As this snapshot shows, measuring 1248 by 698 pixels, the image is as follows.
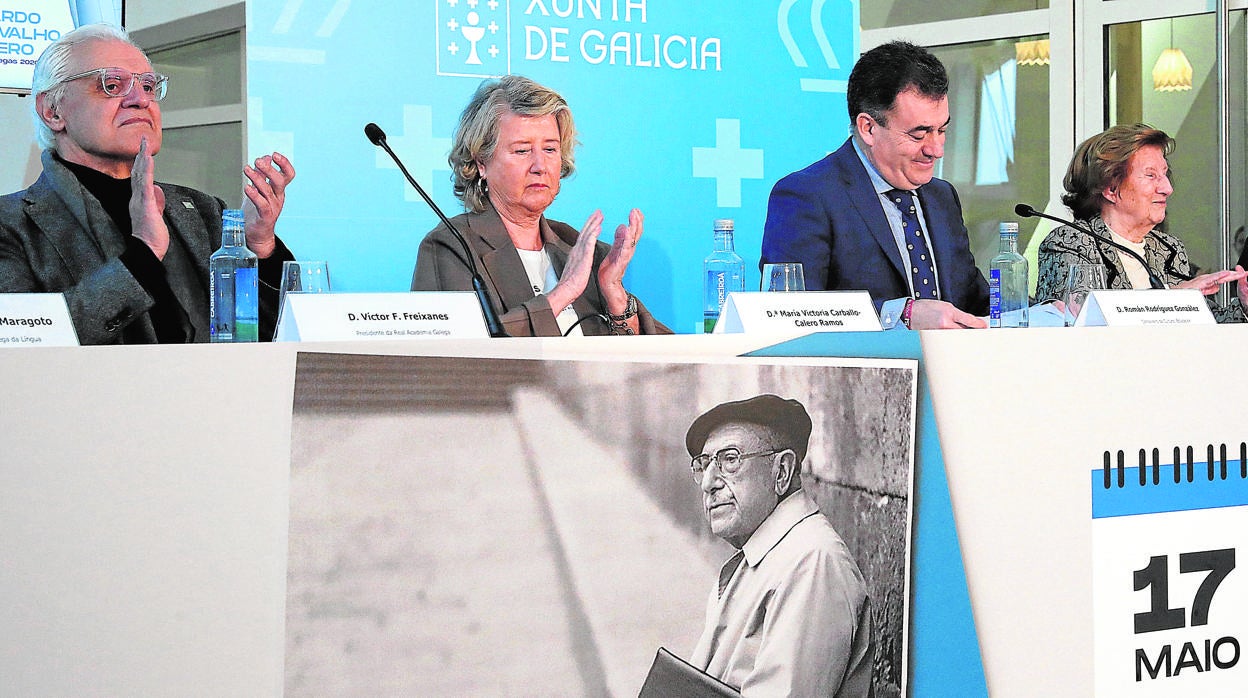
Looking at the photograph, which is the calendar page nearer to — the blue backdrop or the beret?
the beret

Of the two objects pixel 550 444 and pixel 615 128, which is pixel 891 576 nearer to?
pixel 550 444

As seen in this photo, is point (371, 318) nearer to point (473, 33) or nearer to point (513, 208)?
point (513, 208)

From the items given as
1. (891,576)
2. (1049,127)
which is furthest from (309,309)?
(1049,127)

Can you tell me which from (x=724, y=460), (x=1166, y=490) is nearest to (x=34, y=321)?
(x=724, y=460)

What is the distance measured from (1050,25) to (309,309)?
14.2 feet

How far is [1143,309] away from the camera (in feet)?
5.47

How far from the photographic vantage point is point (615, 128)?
3293 mm

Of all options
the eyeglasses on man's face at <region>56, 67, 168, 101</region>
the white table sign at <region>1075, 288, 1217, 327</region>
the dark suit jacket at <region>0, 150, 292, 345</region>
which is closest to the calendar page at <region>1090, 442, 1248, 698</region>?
the white table sign at <region>1075, 288, 1217, 327</region>

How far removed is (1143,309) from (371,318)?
104 cm

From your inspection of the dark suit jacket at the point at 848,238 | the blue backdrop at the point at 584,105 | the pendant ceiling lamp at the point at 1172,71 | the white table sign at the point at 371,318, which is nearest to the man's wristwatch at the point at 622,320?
the dark suit jacket at the point at 848,238

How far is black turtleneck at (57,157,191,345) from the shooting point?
72.5 inches

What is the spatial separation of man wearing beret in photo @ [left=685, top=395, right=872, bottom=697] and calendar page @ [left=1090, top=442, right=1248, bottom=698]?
340mm

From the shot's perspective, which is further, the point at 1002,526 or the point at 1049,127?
the point at 1049,127

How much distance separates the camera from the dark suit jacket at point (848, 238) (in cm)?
254
